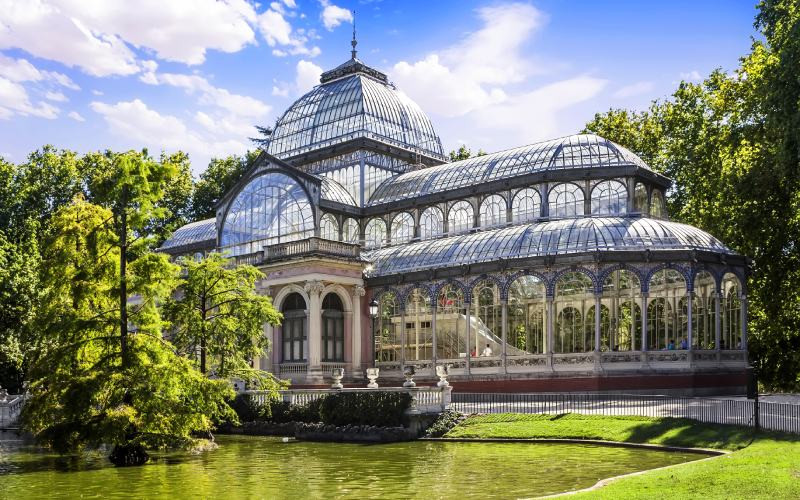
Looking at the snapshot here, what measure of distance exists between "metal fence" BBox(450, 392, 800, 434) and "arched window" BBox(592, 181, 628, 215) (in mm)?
12944

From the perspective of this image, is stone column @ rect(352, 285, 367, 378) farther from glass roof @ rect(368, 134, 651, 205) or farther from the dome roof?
the dome roof

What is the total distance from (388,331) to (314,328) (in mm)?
4257

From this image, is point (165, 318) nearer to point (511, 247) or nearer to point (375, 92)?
point (511, 247)

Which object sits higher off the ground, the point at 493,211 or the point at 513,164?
the point at 513,164

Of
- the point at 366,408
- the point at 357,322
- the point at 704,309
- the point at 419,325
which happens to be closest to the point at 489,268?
the point at 419,325

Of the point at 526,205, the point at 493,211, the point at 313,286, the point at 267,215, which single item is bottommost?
the point at 313,286

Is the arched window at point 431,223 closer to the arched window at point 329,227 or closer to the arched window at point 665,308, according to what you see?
the arched window at point 329,227

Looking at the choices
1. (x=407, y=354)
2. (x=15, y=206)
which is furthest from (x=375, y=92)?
(x=15, y=206)

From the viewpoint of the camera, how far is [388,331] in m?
47.4

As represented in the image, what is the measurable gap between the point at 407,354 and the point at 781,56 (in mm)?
22959

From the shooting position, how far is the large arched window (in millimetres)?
50562

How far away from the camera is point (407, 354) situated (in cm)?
4656

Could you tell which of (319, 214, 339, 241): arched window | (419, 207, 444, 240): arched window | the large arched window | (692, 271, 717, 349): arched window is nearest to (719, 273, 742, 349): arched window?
(692, 271, 717, 349): arched window

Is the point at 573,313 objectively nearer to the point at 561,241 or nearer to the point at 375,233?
the point at 561,241
